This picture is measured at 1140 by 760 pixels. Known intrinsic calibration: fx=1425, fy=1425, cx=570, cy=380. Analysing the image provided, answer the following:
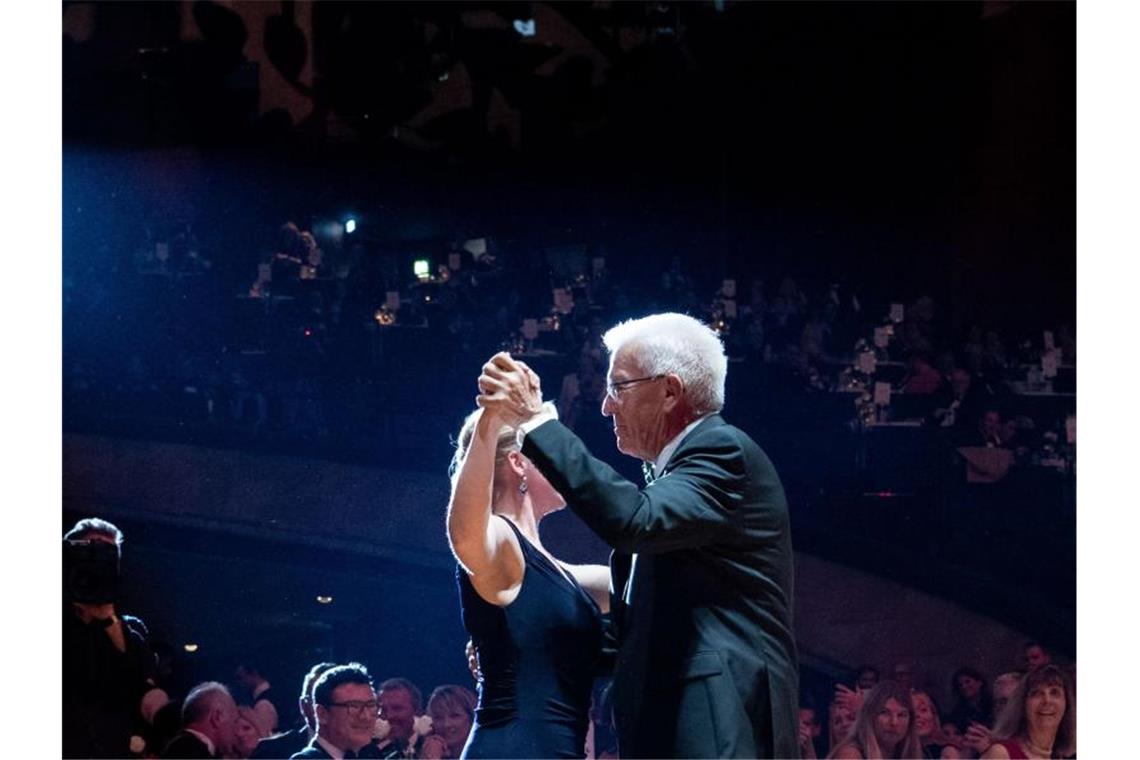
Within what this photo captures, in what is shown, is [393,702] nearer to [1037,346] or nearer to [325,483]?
[325,483]

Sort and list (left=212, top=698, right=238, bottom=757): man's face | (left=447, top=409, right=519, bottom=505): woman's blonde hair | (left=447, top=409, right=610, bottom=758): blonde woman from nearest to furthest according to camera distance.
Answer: (left=447, top=409, right=610, bottom=758): blonde woman, (left=447, top=409, right=519, bottom=505): woman's blonde hair, (left=212, top=698, right=238, bottom=757): man's face

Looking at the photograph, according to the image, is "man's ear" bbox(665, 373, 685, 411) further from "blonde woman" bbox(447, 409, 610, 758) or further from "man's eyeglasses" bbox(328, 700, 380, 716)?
"man's eyeglasses" bbox(328, 700, 380, 716)

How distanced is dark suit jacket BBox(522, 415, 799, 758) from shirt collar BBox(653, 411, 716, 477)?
19 mm

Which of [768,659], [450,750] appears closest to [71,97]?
[450,750]

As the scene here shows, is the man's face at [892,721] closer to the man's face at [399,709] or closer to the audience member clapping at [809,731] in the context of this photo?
the audience member clapping at [809,731]

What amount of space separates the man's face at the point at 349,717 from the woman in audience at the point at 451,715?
246 mm

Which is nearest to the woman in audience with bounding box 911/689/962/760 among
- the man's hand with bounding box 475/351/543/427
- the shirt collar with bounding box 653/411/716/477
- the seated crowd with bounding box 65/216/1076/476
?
the seated crowd with bounding box 65/216/1076/476

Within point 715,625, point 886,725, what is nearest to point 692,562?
point 715,625

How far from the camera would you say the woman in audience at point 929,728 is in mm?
4605

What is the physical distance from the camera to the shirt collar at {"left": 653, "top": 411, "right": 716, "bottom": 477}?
221cm

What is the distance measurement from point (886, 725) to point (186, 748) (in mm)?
2245

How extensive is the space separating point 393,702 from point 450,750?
231 mm

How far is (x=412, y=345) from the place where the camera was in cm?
461
